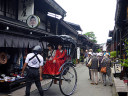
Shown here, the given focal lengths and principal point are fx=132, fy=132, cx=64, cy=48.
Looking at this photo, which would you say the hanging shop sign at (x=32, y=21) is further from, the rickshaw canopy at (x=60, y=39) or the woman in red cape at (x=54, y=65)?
the woman in red cape at (x=54, y=65)

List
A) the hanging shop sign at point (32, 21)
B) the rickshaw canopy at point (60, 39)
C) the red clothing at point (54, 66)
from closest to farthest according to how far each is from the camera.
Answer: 1. the red clothing at point (54, 66)
2. the rickshaw canopy at point (60, 39)
3. the hanging shop sign at point (32, 21)

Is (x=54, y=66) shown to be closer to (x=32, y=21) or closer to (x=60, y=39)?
(x=60, y=39)

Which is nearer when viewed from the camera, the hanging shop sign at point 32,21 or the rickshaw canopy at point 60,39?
the rickshaw canopy at point 60,39

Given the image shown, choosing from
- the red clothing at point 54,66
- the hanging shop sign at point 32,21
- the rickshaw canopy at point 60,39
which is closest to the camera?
the red clothing at point 54,66

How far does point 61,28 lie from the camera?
17.4 metres

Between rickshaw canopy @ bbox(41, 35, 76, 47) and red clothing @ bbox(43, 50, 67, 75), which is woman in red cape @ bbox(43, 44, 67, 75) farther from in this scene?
rickshaw canopy @ bbox(41, 35, 76, 47)

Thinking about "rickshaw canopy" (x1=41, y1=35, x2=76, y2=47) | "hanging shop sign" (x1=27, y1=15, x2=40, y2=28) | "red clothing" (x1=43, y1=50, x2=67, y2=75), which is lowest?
"red clothing" (x1=43, y1=50, x2=67, y2=75)

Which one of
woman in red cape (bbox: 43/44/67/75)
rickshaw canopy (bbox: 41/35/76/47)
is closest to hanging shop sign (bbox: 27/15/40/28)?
rickshaw canopy (bbox: 41/35/76/47)

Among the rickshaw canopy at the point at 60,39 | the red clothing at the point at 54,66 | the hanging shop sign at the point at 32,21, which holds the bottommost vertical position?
the red clothing at the point at 54,66

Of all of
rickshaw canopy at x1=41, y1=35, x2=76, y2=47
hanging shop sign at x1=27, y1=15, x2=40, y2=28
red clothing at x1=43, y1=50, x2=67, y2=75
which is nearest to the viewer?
red clothing at x1=43, y1=50, x2=67, y2=75

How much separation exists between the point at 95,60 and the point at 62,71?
11.0ft

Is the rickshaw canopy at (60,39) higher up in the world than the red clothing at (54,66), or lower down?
Result: higher up

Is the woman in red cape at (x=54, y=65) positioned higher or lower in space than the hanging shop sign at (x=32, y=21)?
lower

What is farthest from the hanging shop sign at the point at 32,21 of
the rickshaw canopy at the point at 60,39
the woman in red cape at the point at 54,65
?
the woman in red cape at the point at 54,65
